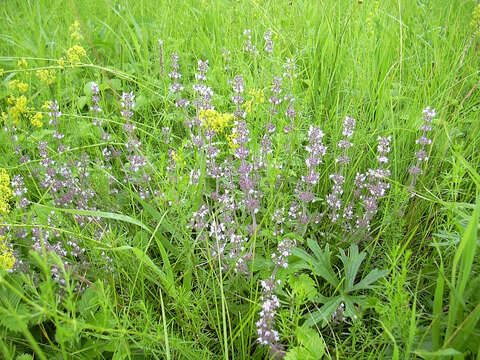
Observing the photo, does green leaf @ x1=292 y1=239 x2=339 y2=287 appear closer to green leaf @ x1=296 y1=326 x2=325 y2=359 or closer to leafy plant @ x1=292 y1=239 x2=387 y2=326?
leafy plant @ x1=292 y1=239 x2=387 y2=326

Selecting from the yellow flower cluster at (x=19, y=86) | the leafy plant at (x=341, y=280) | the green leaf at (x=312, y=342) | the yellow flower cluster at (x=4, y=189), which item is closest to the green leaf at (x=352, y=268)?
the leafy plant at (x=341, y=280)

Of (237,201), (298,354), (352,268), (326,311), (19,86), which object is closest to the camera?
(298,354)

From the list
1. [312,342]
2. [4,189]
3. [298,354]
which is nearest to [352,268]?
[312,342]

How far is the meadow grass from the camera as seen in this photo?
1559 millimetres

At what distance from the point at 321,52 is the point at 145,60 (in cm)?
161

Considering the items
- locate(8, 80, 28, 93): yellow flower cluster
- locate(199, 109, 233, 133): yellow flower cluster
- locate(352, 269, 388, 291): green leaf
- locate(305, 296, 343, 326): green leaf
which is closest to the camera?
locate(305, 296, 343, 326): green leaf

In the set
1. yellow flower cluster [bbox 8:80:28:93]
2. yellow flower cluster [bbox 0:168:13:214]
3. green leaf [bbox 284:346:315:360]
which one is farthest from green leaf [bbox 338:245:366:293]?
yellow flower cluster [bbox 8:80:28:93]

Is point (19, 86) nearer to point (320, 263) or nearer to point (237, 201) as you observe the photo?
point (237, 201)

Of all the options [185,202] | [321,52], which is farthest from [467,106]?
[185,202]

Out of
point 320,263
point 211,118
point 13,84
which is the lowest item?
point 320,263

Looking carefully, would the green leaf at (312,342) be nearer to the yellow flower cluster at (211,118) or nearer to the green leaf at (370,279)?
the green leaf at (370,279)

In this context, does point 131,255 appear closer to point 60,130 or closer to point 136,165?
point 136,165

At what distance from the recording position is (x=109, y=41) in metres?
3.85

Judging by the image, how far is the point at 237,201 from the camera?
2.23 meters
